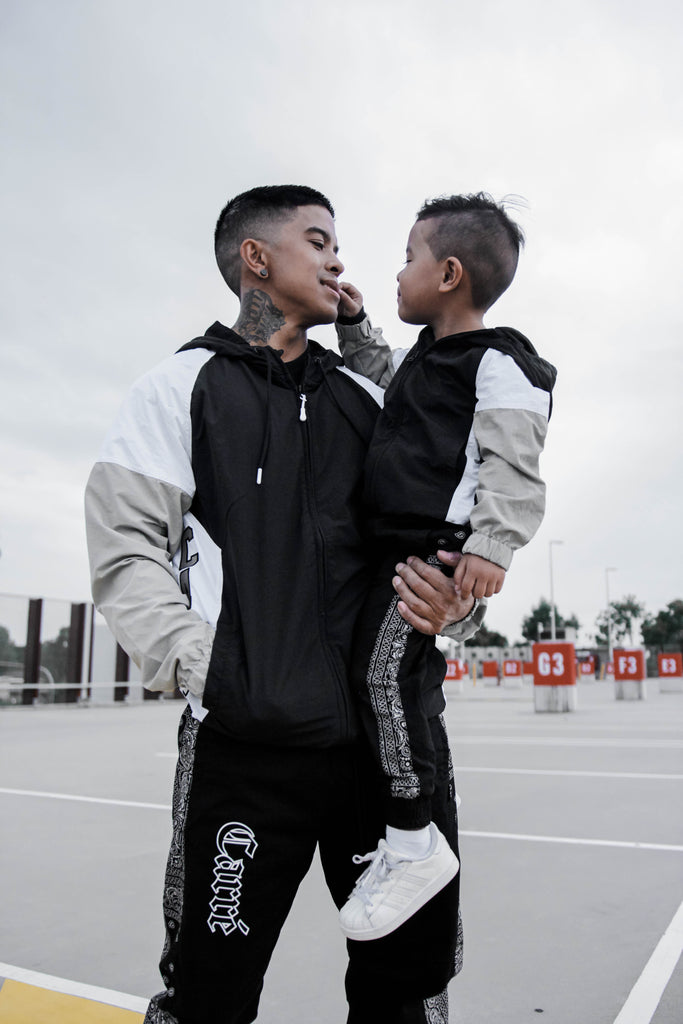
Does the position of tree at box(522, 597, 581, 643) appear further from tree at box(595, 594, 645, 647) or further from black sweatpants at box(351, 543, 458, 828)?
black sweatpants at box(351, 543, 458, 828)

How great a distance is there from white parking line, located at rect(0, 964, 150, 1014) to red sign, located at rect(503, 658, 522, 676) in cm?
3656

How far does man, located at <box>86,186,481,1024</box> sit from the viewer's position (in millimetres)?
1625

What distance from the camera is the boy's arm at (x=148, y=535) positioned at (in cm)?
163

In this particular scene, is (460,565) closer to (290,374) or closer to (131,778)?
(290,374)

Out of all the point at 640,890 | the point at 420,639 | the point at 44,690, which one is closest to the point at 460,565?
the point at 420,639

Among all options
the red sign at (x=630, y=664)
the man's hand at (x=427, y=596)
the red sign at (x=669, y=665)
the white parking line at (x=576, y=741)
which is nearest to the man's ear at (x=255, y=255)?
the man's hand at (x=427, y=596)

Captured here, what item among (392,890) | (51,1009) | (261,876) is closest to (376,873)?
(392,890)

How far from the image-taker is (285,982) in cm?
310

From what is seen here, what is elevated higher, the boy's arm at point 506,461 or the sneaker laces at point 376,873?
the boy's arm at point 506,461

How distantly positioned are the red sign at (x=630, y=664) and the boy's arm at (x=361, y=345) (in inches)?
823

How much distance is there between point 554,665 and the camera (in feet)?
54.9

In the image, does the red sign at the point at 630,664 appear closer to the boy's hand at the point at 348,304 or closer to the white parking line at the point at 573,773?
the white parking line at the point at 573,773

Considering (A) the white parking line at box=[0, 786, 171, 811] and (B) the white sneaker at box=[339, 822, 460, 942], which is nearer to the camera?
(B) the white sneaker at box=[339, 822, 460, 942]

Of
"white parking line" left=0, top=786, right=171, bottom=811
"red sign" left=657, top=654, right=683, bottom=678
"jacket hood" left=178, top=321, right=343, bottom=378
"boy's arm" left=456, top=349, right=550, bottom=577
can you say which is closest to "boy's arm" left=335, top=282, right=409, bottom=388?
"jacket hood" left=178, top=321, right=343, bottom=378
